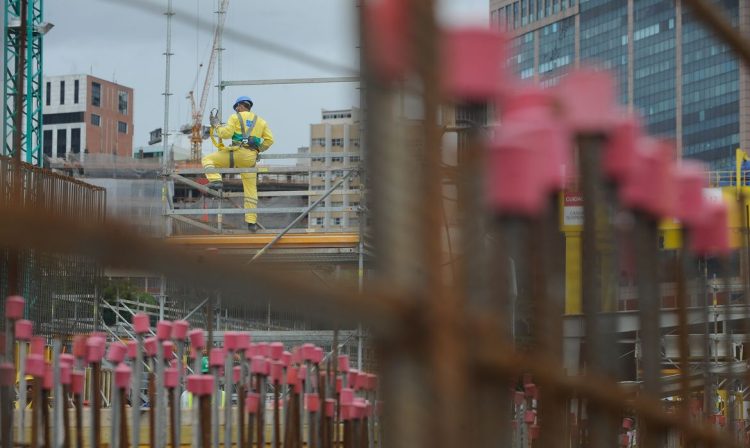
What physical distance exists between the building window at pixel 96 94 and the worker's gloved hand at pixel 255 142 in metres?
5.87

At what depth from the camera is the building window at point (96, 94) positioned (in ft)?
6.91

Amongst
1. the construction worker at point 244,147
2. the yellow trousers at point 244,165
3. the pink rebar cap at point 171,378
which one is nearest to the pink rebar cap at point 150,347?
the pink rebar cap at point 171,378

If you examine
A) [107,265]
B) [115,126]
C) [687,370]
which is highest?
[115,126]

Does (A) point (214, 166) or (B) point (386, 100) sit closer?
(B) point (386, 100)

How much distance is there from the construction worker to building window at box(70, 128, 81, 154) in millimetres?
5116

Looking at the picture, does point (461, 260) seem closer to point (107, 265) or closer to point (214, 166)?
point (107, 265)

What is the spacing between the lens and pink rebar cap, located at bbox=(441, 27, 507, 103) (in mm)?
816

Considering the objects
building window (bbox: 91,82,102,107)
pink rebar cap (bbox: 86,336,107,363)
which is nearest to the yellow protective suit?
pink rebar cap (bbox: 86,336,107,363)

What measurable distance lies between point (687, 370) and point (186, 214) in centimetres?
685

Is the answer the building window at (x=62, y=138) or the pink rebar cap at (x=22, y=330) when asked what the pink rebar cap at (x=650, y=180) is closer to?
the building window at (x=62, y=138)

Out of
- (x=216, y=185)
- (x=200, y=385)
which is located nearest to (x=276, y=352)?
(x=200, y=385)

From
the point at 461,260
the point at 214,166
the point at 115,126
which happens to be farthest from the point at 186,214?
the point at 461,260

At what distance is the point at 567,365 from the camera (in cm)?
111

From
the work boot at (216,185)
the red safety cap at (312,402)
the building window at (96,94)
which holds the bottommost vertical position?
the red safety cap at (312,402)
